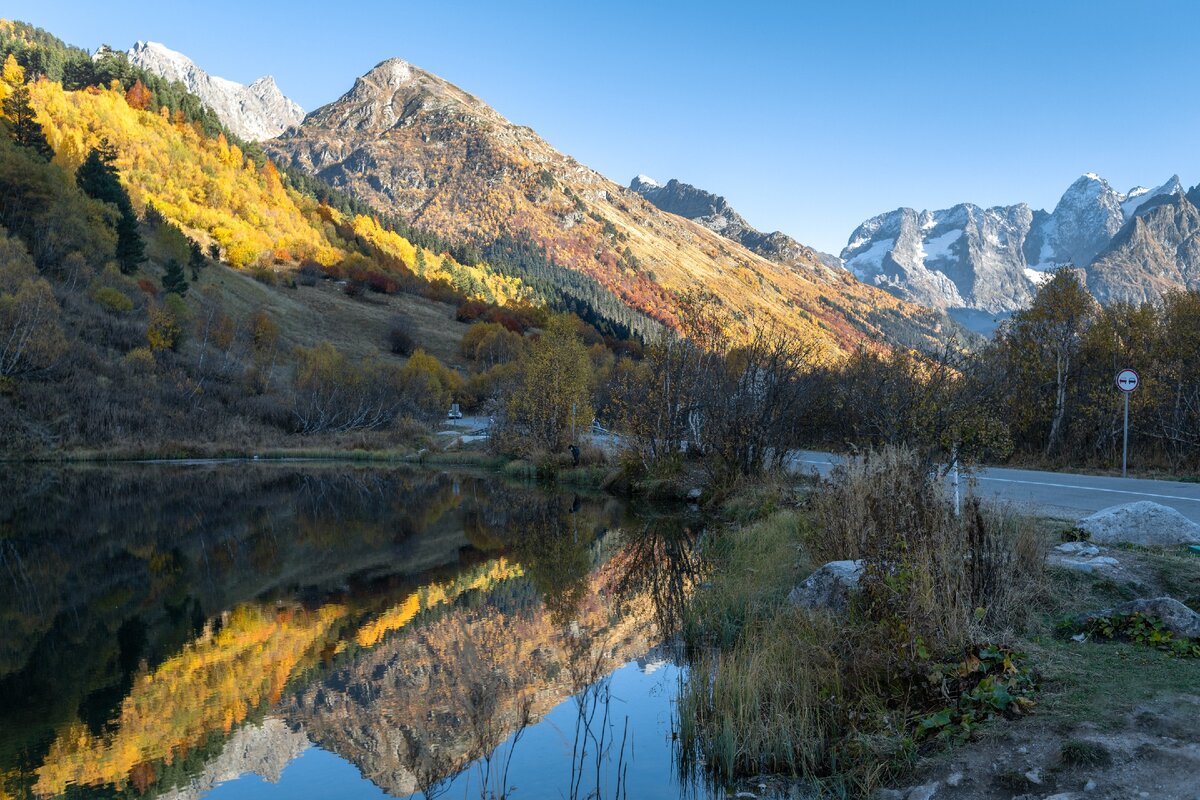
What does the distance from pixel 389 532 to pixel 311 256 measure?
9207 centimetres

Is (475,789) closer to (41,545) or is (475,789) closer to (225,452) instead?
(41,545)

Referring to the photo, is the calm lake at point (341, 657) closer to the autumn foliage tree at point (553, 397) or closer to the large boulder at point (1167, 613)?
the large boulder at point (1167, 613)

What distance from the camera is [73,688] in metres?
8.87

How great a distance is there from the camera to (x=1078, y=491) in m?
16.4

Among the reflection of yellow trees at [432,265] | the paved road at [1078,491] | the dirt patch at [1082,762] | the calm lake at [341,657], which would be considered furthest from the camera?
the reflection of yellow trees at [432,265]

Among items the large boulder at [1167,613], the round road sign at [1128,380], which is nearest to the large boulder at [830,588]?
the large boulder at [1167,613]

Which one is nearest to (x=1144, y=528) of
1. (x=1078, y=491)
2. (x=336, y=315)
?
(x=1078, y=491)

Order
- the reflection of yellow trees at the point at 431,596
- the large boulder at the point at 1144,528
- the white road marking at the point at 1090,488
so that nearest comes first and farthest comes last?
the large boulder at the point at 1144,528 < the reflection of yellow trees at the point at 431,596 < the white road marking at the point at 1090,488

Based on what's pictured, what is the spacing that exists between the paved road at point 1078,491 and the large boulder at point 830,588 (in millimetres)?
4876

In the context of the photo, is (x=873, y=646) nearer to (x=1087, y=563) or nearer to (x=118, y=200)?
(x=1087, y=563)

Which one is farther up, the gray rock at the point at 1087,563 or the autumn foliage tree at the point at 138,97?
the autumn foliage tree at the point at 138,97

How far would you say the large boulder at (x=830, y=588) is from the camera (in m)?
8.00

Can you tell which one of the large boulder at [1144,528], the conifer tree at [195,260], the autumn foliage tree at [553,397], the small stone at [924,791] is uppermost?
the conifer tree at [195,260]

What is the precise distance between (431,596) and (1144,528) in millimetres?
10588
